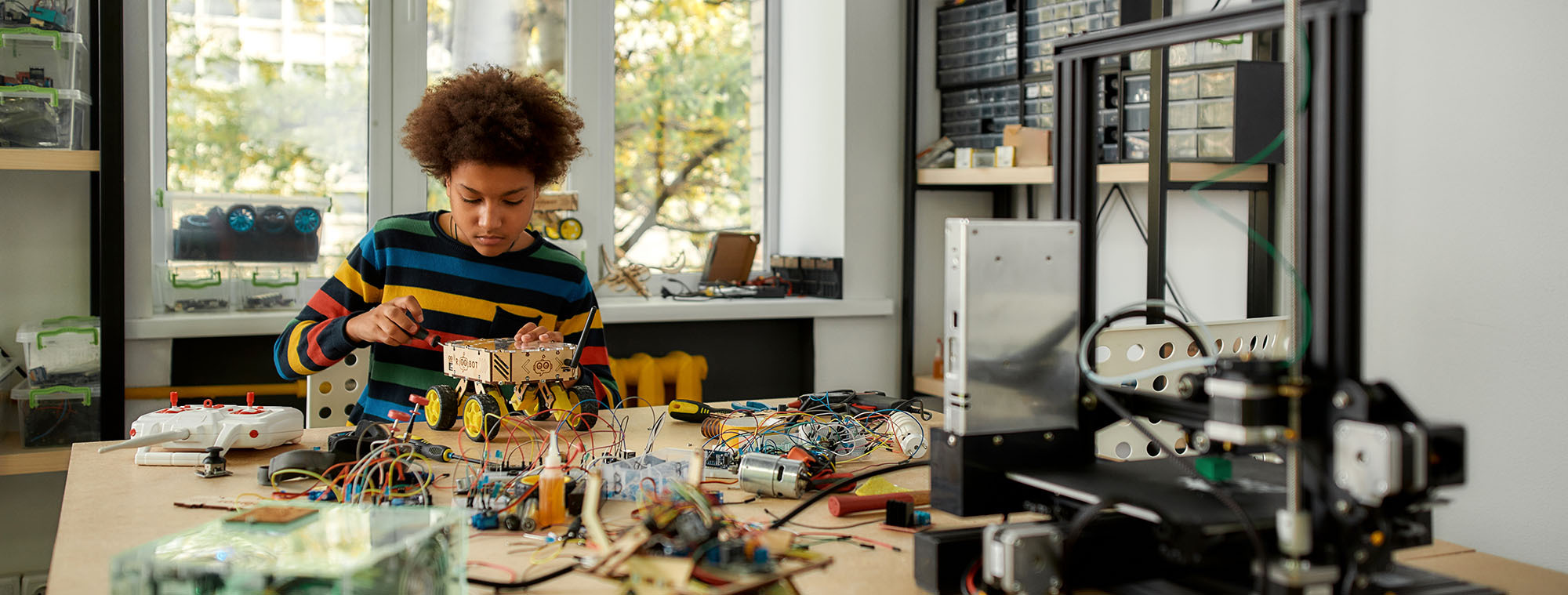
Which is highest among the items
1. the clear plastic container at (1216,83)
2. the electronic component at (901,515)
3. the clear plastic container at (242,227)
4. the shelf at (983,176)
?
the clear plastic container at (1216,83)

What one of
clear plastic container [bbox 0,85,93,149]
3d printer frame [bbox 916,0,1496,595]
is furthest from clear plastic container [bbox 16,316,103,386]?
3d printer frame [bbox 916,0,1496,595]

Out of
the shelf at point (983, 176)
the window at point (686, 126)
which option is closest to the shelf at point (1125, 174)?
the shelf at point (983, 176)

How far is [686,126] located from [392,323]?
1.78 metres

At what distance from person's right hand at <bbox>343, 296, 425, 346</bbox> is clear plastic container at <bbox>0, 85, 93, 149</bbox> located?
1059 mm

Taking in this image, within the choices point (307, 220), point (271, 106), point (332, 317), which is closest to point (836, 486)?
point (332, 317)

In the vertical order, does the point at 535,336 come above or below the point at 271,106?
below

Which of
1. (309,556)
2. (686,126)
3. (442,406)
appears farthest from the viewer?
(686,126)

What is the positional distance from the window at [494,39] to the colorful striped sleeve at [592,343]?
101cm

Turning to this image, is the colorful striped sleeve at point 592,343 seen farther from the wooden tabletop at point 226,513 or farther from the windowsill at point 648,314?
the windowsill at point 648,314

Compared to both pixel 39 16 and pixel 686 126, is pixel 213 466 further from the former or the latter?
pixel 686 126

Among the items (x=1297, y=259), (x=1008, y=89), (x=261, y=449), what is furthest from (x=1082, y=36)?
(x=1008, y=89)

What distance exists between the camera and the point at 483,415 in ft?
4.65

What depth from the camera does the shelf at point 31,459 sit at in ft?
7.02

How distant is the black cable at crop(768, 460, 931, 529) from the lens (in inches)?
42.5
